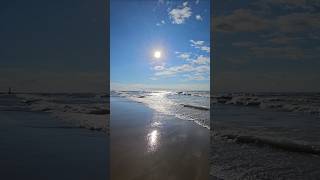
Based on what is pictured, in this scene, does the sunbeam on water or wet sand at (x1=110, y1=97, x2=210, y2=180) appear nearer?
wet sand at (x1=110, y1=97, x2=210, y2=180)

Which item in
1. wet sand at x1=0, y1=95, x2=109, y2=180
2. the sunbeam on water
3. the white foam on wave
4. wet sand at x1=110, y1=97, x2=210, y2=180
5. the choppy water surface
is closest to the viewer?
wet sand at x1=0, y1=95, x2=109, y2=180

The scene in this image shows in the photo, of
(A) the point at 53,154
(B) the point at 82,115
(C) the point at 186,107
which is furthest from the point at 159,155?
(C) the point at 186,107

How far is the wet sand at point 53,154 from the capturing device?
4.14 meters

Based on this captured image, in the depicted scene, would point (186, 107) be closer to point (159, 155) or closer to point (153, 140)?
point (153, 140)

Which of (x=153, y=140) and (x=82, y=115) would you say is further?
(x=82, y=115)

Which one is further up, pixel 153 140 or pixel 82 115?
pixel 82 115

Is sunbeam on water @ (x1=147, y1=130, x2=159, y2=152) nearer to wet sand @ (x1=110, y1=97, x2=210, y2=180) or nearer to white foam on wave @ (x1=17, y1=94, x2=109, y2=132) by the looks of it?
wet sand @ (x1=110, y1=97, x2=210, y2=180)

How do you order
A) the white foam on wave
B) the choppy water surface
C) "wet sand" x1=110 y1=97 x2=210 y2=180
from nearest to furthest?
"wet sand" x1=110 y1=97 x2=210 y2=180 < the white foam on wave < the choppy water surface

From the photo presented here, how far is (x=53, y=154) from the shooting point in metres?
5.30

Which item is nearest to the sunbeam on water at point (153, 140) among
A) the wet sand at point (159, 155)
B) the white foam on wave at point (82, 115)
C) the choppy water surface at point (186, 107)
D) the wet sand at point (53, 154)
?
the wet sand at point (159, 155)

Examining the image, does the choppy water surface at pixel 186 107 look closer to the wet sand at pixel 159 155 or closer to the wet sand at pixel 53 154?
the wet sand at pixel 159 155

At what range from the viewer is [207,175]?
14.4 ft

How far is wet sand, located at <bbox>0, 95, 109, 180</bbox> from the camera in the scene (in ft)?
13.6

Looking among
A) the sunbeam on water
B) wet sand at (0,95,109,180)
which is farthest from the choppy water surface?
wet sand at (0,95,109,180)
